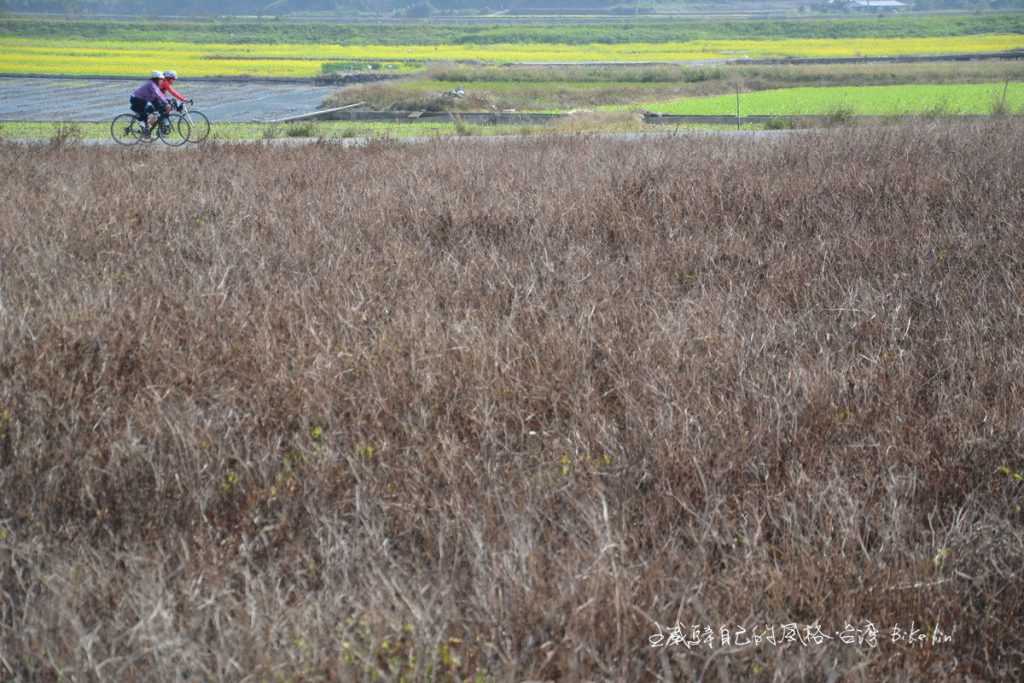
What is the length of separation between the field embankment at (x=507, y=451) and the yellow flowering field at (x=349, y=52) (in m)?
62.5

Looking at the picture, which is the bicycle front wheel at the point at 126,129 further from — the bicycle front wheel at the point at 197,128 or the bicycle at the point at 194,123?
the bicycle front wheel at the point at 197,128

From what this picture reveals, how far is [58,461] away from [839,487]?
2.65 meters

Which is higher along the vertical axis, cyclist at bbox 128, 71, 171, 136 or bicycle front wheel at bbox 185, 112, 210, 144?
cyclist at bbox 128, 71, 171, 136

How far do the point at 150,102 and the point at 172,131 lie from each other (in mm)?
874

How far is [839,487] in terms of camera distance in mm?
2945

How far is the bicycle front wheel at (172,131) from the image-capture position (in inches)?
738

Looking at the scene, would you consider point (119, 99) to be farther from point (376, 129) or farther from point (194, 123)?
point (194, 123)

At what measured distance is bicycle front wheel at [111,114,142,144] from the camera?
19.1 metres

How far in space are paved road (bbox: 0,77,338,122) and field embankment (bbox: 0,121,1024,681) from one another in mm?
30746

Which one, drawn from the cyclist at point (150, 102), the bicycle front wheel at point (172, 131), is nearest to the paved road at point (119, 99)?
the bicycle front wheel at point (172, 131)

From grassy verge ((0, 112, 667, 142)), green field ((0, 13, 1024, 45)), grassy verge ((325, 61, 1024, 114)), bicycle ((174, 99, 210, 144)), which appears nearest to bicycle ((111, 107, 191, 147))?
bicycle ((174, 99, 210, 144))

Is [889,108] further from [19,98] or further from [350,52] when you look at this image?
[350,52]

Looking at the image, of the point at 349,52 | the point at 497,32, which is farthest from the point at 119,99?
the point at 497,32

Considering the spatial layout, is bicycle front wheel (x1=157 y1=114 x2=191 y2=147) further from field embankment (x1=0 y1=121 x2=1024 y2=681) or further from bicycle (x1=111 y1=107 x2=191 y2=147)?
field embankment (x1=0 y1=121 x2=1024 y2=681)
